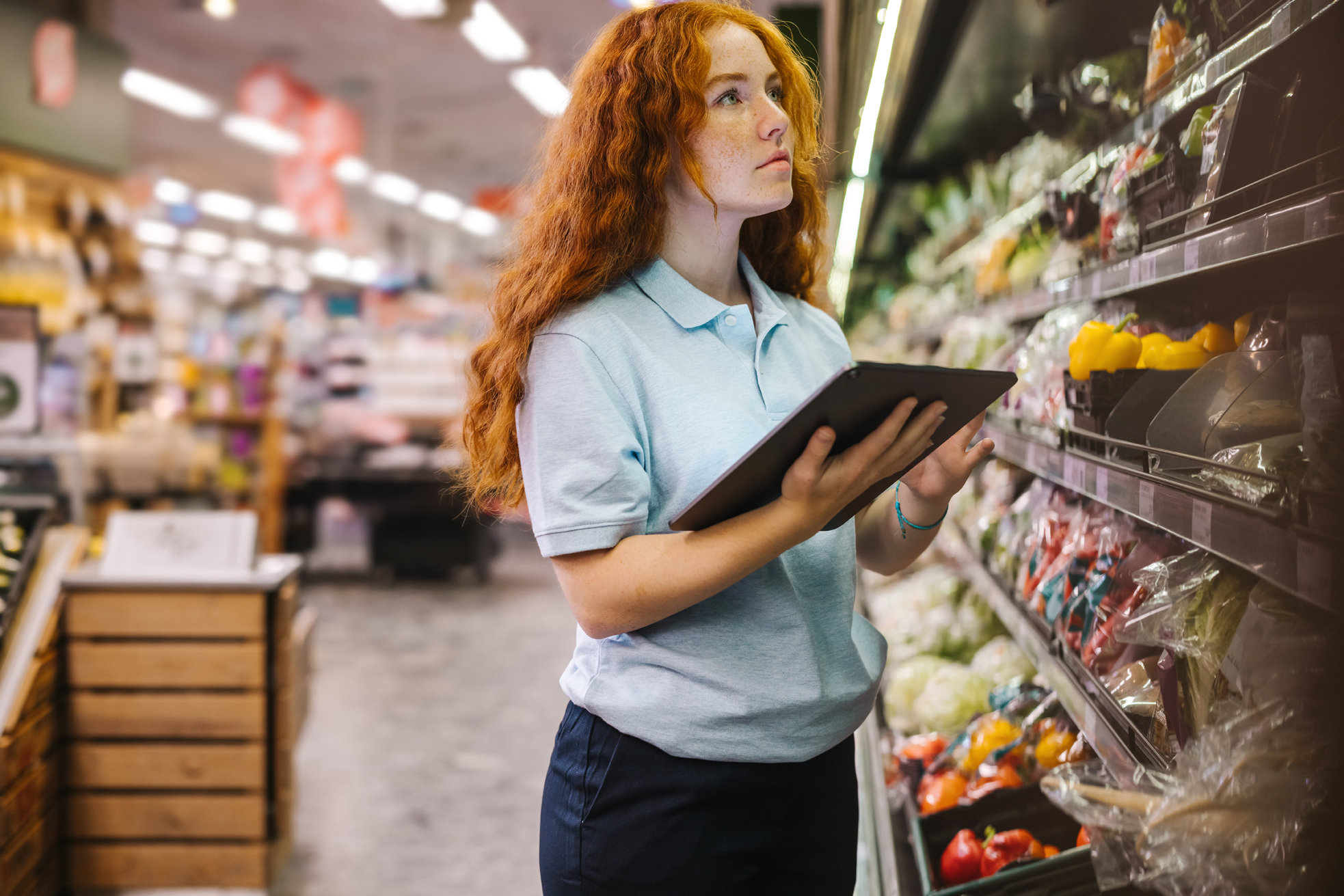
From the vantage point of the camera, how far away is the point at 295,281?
25000mm

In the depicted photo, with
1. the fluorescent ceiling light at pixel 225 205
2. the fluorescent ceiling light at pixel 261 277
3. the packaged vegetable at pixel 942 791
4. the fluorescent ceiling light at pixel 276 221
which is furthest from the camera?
the fluorescent ceiling light at pixel 261 277

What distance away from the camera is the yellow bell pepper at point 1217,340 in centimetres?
138

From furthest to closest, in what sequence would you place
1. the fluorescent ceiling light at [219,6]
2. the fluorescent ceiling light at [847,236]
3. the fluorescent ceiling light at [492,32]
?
the fluorescent ceiling light at [492,32] < the fluorescent ceiling light at [219,6] < the fluorescent ceiling light at [847,236]

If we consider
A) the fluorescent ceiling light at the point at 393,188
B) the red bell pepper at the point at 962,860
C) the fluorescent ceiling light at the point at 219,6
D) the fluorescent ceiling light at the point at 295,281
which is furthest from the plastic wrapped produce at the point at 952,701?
the fluorescent ceiling light at the point at 295,281

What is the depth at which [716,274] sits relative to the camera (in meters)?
1.36

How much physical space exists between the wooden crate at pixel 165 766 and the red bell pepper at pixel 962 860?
206cm

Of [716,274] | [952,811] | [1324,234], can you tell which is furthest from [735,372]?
[952,811]

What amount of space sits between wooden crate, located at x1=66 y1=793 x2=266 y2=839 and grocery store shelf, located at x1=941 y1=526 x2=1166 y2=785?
7.18ft

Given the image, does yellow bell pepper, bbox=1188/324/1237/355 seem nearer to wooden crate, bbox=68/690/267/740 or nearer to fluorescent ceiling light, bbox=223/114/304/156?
wooden crate, bbox=68/690/267/740

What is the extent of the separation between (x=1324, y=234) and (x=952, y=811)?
1273 mm

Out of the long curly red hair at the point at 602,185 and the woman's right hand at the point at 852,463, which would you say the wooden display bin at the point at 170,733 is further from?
the woman's right hand at the point at 852,463

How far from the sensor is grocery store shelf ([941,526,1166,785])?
1.19 meters

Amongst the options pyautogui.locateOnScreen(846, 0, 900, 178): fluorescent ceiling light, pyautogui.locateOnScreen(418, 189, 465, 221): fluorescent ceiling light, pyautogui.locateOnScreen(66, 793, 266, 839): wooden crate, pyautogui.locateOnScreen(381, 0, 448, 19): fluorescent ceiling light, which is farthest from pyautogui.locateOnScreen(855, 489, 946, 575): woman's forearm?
pyautogui.locateOnScreen(418, 189, 465, 221): fluorescent ceiling light

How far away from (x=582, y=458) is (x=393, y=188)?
15.1 meters
